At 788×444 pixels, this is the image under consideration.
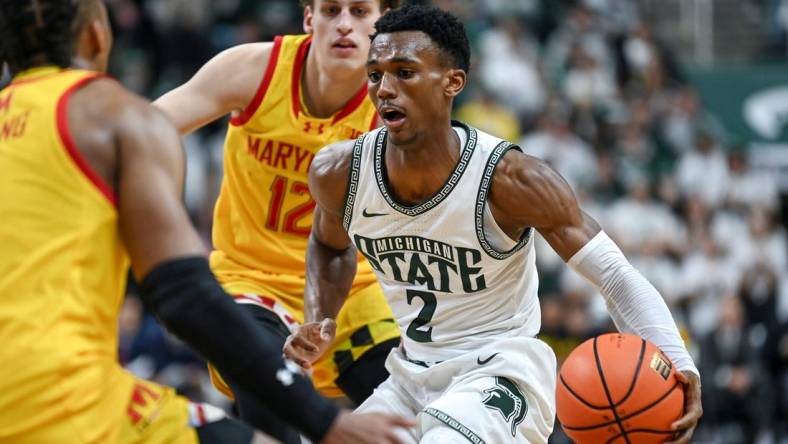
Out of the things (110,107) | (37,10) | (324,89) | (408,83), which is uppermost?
(37,10)

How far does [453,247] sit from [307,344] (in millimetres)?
746

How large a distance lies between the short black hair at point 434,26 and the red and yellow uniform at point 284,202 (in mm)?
895

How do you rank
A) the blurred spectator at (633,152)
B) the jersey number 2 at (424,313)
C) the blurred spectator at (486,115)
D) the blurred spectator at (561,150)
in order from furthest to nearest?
1. the blurred spectator at (633,152)
2. the blurred spectator at (561,150)
3. the blurred spectator at (486,115)
4. the jersey number 2 at (424,313)

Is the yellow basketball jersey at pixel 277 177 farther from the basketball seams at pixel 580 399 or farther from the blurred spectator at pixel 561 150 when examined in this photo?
the blurred spectator at pixel 561 150

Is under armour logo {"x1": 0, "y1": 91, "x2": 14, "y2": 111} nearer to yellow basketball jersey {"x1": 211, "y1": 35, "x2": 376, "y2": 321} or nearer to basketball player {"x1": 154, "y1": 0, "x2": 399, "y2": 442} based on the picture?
basketball player {"x1": 154, "y1": 0, "x2": 399, "y2": 442}

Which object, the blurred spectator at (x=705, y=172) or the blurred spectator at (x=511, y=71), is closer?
the blurred spectator at (x=511, y=71)

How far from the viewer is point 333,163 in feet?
18.9

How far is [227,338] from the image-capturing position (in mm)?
3764

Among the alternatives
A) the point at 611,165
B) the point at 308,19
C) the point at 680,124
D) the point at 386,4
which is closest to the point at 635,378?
the point at 386,4

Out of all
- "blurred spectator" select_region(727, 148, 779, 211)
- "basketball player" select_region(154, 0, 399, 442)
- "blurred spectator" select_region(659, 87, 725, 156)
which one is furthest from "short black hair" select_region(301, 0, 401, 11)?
"blurred spectator" select_region(659, 87, 725, 156)

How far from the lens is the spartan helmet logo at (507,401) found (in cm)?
526

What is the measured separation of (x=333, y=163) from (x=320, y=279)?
0.57m

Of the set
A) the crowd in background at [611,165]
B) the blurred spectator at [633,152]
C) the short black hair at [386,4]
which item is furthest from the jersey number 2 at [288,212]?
the blurred spectator at [633,152]

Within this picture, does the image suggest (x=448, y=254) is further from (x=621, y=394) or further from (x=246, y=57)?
(x=246, y=57)
